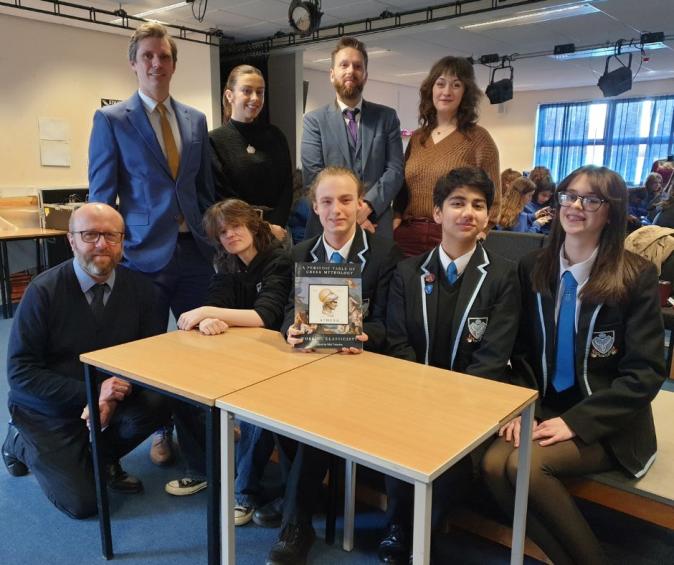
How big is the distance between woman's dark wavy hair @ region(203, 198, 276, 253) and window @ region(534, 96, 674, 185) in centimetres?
990

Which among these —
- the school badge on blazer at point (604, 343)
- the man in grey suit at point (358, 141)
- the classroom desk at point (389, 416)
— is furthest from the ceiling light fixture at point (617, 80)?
the classroom desk at point (389, 416)

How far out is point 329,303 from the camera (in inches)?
74.4

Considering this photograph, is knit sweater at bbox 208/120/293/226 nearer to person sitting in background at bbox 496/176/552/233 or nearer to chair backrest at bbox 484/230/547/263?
chair backrest at bbox 484/230/547/263

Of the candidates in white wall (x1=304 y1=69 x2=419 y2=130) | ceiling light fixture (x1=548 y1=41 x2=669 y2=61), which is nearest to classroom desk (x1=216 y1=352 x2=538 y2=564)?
ceiling light fixture (x1=548 y1=41 x2=669 y2=61)

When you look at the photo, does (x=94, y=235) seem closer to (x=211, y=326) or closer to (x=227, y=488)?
(x=211, y=326)

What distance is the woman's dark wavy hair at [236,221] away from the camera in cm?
241

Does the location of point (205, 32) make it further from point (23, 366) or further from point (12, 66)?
point (23, 366)

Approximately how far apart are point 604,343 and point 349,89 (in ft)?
4.89

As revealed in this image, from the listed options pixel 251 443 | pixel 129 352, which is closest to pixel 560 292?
pixel 251 443

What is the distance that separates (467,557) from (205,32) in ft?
A: 24.2

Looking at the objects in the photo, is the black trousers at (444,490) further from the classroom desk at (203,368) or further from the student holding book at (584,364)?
the classroom desk at (203,368)

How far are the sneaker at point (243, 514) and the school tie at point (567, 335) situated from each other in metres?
1.23

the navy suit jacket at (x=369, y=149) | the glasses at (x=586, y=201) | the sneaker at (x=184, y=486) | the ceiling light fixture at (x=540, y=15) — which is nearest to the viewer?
the glasses at (x=586, y=201)

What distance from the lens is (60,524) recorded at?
7.14 feet
